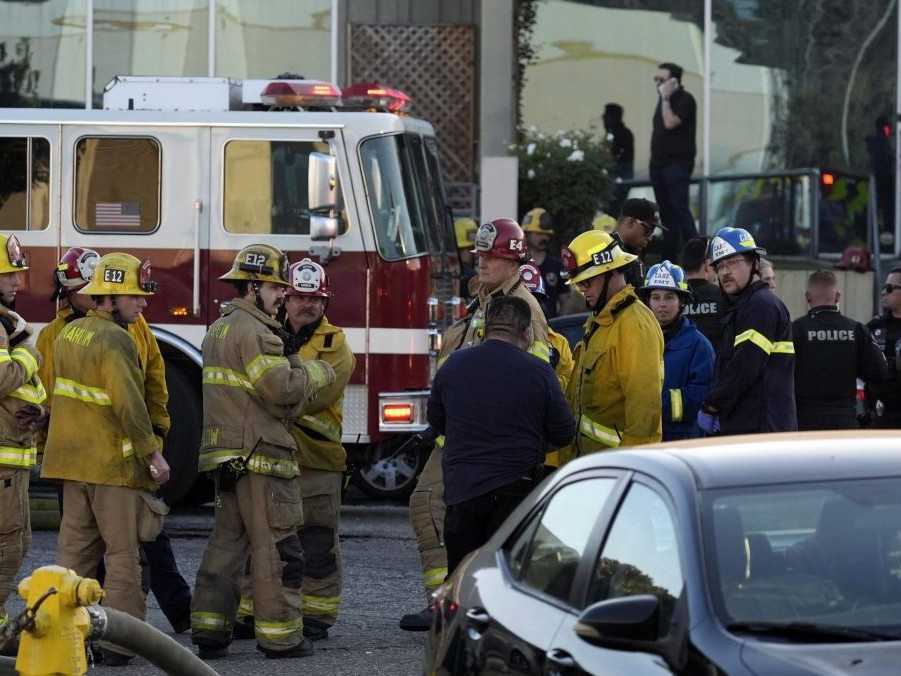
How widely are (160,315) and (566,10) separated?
841cm

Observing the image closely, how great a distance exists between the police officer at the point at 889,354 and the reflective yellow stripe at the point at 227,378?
433cm

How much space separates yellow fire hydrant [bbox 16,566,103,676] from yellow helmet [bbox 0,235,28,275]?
3396 millimetres

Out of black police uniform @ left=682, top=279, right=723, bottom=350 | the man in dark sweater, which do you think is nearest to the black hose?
the man in dark sweater

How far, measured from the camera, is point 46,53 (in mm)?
18781

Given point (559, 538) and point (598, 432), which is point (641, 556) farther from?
point (598, 432)

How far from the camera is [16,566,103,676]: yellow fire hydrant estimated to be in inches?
198

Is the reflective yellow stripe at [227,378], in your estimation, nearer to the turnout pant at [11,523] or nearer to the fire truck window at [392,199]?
the turnout pant at [11,523]

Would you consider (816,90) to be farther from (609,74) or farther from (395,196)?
(395,196)

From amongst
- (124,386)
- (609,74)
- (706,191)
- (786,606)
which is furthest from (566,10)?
(786,606)

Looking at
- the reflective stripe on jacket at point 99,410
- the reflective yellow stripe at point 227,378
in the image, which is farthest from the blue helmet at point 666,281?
the reflective stripe on jacket at point 99,410

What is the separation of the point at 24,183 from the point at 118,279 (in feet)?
14.4

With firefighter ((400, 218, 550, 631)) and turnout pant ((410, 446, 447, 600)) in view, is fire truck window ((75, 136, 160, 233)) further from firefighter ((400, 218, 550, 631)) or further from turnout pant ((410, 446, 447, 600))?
turnout pant ((410, 446, 447, 600))

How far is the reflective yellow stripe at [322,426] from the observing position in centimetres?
867

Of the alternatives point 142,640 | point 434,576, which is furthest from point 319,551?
point 142,640
